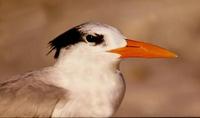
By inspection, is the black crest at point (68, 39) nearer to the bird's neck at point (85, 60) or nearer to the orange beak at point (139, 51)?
the bird's neck at point (85, 60)

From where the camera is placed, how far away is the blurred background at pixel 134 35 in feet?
17.2

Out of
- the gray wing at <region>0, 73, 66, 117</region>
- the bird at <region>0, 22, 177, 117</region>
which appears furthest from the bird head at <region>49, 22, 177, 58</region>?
the gray wing at <region>0, 73, 66, 117</region>

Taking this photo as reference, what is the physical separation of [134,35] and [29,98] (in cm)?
262

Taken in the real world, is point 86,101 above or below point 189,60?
above

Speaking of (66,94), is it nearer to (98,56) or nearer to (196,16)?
(98,56)

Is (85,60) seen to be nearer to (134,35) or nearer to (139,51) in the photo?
(139,51)

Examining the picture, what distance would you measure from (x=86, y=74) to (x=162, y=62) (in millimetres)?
2446

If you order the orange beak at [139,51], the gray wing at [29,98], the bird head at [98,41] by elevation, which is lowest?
the gray wing at [29,98]

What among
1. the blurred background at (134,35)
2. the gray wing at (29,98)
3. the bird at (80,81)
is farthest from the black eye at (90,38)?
the blurred background at (134,35)

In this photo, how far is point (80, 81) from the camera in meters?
3.12

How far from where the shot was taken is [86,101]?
3.04 meters

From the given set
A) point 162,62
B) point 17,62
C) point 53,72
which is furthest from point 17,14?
point 53,72

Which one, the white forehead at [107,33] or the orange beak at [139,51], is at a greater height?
the white forehead at [107,33]

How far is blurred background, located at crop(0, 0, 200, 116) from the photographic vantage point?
524 cm
